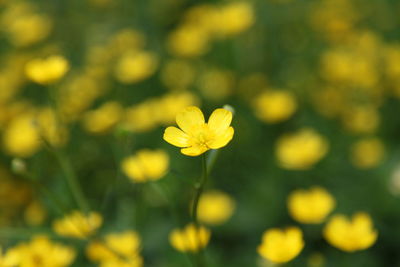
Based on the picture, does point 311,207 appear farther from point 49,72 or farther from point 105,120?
point 105,120

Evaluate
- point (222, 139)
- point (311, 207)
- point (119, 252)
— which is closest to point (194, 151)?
point (222, 139)

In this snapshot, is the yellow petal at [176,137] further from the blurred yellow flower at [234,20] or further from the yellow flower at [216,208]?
the blurred yellow flower at [234,20]

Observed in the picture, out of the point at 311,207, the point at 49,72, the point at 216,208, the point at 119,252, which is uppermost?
the point at 49,72

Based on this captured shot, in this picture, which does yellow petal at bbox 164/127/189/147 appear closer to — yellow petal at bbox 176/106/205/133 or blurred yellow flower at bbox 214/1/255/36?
yellow petal at bbox 176/106/205/133

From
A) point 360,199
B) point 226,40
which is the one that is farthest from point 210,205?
point 226,40

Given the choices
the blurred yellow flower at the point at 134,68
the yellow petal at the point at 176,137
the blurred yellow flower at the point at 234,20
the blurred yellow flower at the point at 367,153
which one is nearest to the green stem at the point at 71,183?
the yellow petal at the point at 176,137

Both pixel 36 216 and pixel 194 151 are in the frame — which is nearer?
pixel 194 151

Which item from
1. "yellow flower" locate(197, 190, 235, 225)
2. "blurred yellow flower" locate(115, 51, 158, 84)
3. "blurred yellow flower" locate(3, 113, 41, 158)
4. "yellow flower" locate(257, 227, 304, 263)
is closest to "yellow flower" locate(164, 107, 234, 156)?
"yellow flower" locate(257, 227, 304, 263)
